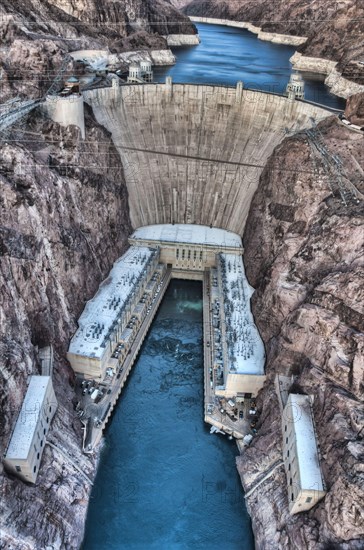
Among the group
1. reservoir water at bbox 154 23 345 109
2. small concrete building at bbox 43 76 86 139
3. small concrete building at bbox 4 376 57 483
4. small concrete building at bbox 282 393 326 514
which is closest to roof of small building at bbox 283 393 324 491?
small concrete building at bbox 282 393 326 514

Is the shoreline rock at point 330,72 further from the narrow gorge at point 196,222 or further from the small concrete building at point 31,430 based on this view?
the small concrete building at point 31,430

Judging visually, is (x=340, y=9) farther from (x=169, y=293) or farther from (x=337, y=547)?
(x=337, y=547)

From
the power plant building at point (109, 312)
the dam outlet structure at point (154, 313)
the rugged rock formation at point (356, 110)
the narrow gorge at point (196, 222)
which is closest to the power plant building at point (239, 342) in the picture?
the dam outlet structure at point (154, 313)

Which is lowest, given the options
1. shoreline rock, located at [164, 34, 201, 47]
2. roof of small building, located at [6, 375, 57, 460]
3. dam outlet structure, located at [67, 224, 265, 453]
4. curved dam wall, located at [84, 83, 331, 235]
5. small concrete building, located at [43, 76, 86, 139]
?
dam outlet structure, located at [67, 224, 265, 453]

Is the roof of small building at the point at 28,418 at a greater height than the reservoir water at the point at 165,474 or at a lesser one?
greater

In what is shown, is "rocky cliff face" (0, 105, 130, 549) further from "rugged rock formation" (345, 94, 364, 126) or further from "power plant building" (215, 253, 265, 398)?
"rugged rock formation" (345, 94, 364, 126)

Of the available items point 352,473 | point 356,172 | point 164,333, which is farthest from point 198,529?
point 356,172
